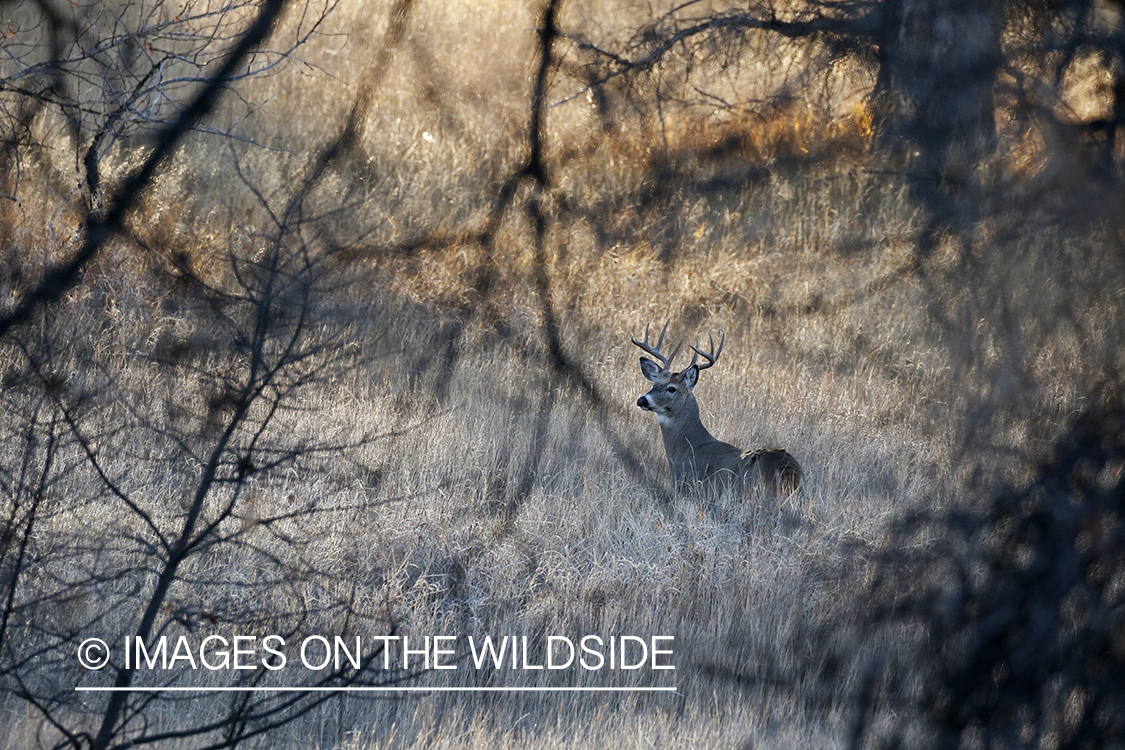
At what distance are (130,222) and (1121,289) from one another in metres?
7.75

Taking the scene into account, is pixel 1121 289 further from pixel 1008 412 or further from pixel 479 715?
pixel 479 715

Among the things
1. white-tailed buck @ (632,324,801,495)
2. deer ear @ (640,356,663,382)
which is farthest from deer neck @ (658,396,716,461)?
deer ear @ (640,356,663,382)

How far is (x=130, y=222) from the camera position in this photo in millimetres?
8344

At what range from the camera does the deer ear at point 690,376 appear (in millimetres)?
7067

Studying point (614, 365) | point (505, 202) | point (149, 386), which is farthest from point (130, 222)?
point (614, 365)

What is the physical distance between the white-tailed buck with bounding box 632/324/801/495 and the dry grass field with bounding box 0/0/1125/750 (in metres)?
0.17

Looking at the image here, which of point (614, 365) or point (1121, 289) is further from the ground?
point (614, 365)

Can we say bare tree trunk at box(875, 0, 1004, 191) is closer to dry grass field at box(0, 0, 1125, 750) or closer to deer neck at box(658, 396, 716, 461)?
dry grass field at box(0, 0, 1125, 750)
